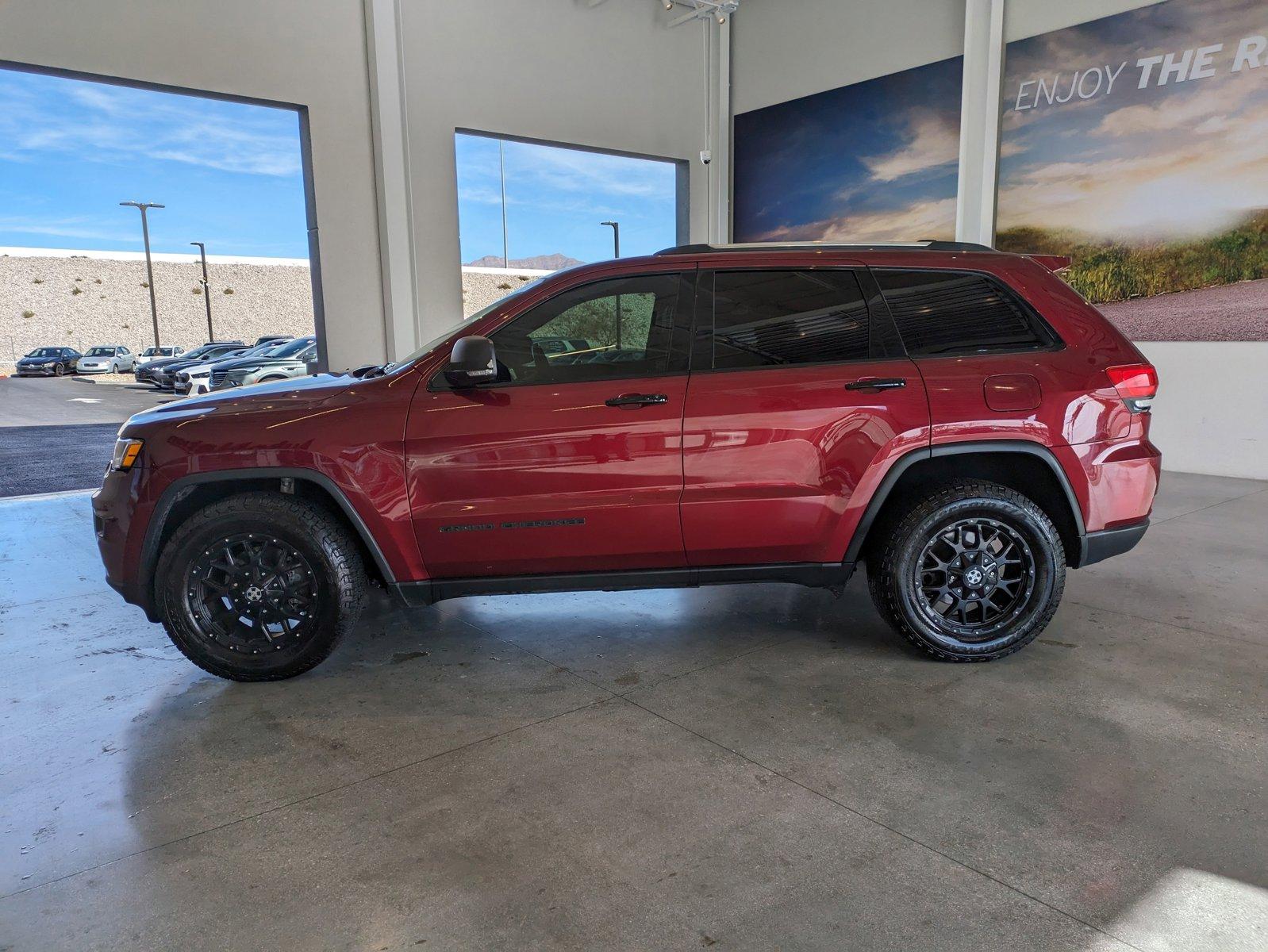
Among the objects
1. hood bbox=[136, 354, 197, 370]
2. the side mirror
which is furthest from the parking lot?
the side mirror

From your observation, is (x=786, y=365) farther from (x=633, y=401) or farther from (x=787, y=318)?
(x=633, y=401)

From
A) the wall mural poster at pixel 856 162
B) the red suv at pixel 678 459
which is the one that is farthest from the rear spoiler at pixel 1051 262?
the wall mural poster at pixel 856 162

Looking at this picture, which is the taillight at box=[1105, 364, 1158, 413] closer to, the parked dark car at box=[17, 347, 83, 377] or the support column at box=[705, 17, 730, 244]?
the support column at box=[705, 17, 730, 244]

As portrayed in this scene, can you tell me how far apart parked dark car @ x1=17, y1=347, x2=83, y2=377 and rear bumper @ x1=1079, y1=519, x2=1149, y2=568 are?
3192 cm

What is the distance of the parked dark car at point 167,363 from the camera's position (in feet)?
68.5

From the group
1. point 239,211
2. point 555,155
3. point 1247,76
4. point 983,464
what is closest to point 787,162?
point 555,155

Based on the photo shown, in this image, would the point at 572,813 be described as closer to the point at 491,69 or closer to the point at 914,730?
the point at 914,730

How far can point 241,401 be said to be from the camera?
10.3 ft

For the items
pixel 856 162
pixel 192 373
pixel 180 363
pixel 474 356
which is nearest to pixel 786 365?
pixel 474 356

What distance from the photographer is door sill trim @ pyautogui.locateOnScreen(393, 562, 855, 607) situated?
3234 millimetres

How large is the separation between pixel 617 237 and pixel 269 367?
20.8 ft

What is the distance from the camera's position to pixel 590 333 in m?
3.28

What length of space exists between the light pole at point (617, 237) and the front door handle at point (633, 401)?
11513mm

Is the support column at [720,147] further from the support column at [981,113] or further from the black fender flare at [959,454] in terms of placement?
the black fender flare at [959,454]
